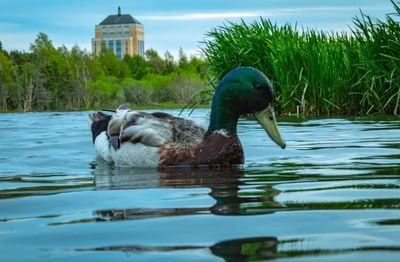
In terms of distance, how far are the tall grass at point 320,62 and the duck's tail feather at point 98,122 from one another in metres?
6.35

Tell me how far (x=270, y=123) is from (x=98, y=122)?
3145 millimetres

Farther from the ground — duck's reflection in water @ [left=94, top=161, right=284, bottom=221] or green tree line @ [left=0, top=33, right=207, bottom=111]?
green tree line @ [left=0, top=33, right=207, bottom=111]

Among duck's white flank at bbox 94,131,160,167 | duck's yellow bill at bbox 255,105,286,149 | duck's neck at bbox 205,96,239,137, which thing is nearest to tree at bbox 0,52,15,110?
duck's white flank at bbox 94,131,160,167

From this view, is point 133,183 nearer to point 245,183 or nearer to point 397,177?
point 245,183

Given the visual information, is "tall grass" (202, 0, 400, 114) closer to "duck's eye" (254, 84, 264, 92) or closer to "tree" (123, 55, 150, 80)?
"duck's eye" (254, 84, 264, 92)

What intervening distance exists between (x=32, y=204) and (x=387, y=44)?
11.2 meters

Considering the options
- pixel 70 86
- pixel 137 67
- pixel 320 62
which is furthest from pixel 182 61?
pixel 320 62

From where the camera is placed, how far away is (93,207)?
12.4 ft

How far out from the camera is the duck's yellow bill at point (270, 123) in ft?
19.4

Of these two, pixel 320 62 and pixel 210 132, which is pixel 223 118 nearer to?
pixel 210 132

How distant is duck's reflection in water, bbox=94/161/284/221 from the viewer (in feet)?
11.2

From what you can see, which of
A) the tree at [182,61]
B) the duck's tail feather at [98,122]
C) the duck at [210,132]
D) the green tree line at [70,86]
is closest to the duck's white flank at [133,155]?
the duck at [210,132]

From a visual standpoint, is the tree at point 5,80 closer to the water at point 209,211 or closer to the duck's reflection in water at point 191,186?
the duck's reflection in water at point 191,186

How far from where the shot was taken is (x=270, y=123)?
19.6 ft
